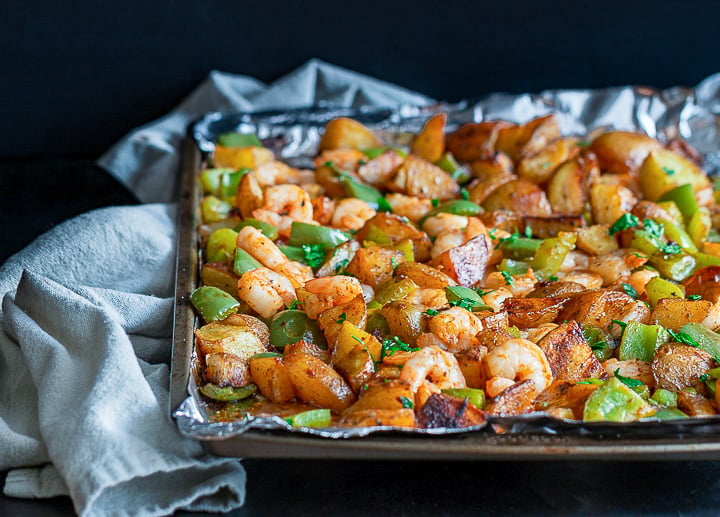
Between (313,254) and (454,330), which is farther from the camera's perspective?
(313,254)

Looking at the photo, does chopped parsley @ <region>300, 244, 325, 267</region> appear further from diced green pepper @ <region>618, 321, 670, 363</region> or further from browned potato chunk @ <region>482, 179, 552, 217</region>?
diced green pepper @ <region>618, 321, 670, 363</region>

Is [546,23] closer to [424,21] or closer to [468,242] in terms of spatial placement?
[424,21]

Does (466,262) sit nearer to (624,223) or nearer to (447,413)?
(624,223)

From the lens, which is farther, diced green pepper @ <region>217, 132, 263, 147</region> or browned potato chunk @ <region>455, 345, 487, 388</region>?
diced green pepper @ <region>217, 132, 263, 147</region>

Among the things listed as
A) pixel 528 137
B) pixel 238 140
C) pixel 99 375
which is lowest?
pixel 99 375

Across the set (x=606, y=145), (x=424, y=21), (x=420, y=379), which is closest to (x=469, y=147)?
(x=606, y=145)

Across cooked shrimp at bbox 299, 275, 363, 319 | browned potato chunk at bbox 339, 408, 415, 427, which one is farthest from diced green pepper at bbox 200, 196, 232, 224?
browned potato chunk at bbox 339, 408, 415, 427

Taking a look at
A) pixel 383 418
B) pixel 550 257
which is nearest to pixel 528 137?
pixel 550 257
